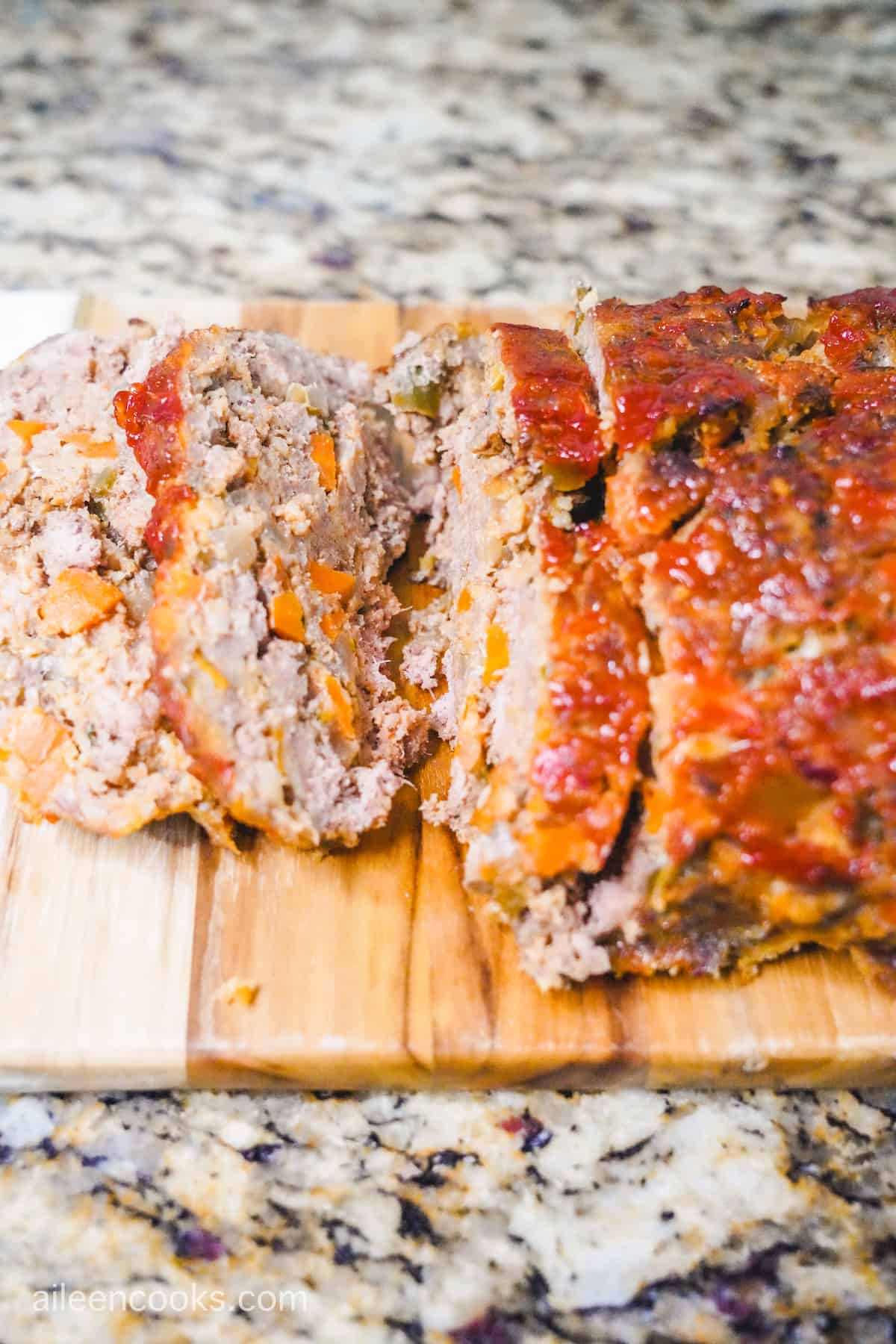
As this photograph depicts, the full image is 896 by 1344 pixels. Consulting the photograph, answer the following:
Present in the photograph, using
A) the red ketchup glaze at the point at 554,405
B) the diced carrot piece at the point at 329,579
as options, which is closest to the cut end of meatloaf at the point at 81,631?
the diced carrot piece at the point at 329,579

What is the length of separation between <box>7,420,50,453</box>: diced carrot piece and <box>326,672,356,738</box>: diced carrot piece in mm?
1318

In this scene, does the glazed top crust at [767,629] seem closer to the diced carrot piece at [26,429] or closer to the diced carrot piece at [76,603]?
the diced carrot piece at [76,603]

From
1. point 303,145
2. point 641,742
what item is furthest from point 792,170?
point 641,742

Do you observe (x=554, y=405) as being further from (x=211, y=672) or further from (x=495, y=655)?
(x=211, y=672)

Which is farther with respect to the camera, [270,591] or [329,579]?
[329,579]

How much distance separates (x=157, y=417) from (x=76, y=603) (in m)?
0.60

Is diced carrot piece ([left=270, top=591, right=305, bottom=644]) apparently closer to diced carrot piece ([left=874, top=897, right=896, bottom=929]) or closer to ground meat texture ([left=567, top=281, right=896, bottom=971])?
ground meat texture ([left=567, top=281, right=896, bottom=971])

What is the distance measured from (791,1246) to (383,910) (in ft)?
4.50

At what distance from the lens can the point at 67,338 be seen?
13.0ft

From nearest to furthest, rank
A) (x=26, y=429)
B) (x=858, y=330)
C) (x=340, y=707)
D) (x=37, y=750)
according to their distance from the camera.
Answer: (x=37, y=750) < (x=340, y=707) < (x=858, y=330) < (x=26, y=429)

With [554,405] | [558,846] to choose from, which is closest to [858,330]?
[554,405]

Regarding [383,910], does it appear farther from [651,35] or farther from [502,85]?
[651,35]

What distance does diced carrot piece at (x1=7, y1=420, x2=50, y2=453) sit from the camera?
3.68 metres

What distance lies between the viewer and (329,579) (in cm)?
357
